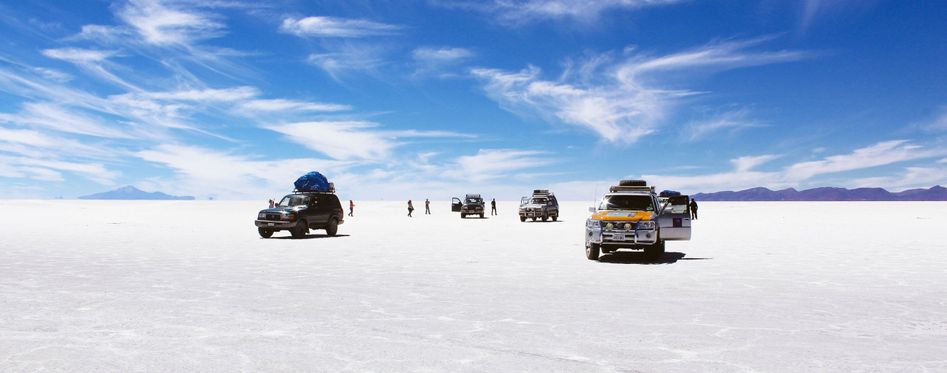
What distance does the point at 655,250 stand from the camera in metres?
18.4

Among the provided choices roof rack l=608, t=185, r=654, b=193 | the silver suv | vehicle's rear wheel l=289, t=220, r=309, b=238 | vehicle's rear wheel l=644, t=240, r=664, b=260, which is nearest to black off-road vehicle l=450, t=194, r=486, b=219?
the silver suv

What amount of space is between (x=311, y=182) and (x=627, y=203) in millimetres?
34594

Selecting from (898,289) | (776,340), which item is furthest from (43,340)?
(898,289)

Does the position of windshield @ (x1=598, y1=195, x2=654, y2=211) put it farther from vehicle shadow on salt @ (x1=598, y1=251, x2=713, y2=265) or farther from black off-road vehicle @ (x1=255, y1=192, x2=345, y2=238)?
black off-road vehicle @ (x1=255, y1=192, x2=345, y2=238)

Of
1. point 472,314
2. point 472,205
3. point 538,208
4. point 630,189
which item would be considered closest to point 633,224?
point 630,189

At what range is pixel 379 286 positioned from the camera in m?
12.0

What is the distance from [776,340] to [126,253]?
17.7 meters

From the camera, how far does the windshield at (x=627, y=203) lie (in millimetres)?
17766

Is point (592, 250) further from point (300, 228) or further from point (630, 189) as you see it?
point (300, 228)

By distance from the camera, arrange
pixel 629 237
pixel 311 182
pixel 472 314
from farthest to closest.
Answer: pixel 311 182 → pixel 629 237 → pixel 472 314

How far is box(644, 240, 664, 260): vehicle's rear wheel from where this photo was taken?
1808 centimetres

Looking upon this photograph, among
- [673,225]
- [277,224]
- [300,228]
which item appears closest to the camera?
[673,225]

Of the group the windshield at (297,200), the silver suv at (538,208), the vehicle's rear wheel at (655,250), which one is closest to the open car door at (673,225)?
the vehicle's rear wheel at (655,250)

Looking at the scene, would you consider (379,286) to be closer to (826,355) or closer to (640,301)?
(640,301)
